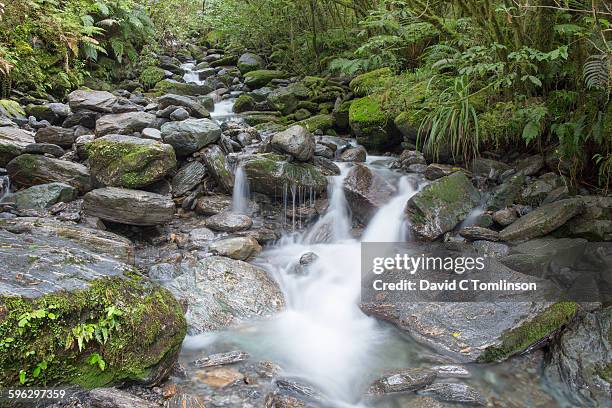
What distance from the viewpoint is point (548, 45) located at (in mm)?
5602

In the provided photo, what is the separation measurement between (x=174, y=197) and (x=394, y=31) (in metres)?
4.96

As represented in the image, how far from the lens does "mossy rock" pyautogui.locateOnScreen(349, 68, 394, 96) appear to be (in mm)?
9085

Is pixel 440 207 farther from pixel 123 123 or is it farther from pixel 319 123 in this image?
pixel 123 123

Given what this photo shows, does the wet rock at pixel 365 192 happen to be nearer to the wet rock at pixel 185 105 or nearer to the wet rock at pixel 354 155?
the wet rock at pixel 354 155

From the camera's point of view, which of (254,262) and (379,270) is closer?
(379,270)

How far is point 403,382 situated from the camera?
3520mm

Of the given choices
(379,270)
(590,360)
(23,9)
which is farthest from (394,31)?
(590,360)

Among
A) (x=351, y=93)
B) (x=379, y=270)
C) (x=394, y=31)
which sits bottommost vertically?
(x=379, y=270)

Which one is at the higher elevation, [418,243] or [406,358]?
[418,243]

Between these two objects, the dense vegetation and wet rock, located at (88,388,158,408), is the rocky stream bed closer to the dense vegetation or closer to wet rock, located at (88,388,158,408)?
wet rock, located at (88,388,158,408)

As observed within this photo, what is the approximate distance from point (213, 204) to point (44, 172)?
2.34 metres

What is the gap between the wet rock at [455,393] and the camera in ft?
11.0

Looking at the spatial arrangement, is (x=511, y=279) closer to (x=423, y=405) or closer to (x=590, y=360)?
(x=590, y=360)

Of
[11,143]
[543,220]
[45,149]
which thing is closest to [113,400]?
[543,220]
